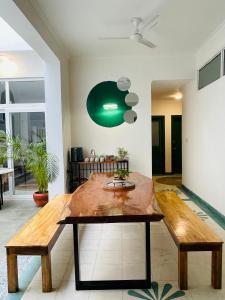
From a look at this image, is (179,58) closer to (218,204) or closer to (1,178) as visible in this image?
(218,204)

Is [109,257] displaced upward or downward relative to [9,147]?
downward

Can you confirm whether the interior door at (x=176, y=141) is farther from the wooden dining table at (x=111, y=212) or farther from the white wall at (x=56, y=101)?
the wooden dining table at (x=111, y=212)

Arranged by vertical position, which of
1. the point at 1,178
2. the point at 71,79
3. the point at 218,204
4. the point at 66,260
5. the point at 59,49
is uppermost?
the point at 59,49

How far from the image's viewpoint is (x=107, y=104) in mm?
5602

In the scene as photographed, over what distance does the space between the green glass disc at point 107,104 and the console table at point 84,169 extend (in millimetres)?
886

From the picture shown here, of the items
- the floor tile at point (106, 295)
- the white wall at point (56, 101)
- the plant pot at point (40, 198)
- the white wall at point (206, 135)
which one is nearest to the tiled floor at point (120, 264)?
the floor tile at point (106, 295)

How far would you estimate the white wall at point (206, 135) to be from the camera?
408 cm

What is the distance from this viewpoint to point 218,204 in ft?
13.8

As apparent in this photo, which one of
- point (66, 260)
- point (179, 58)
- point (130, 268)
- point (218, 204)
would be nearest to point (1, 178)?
point (66, 260)

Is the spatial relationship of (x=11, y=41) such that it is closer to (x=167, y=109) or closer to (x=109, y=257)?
(x=109, y=257)

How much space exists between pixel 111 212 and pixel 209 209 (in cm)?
303

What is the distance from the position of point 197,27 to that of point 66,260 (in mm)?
3940

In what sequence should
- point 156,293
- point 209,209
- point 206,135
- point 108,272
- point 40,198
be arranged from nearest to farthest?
point 156,293, point 108,272, point 209,209, point 206,135, point 40,198

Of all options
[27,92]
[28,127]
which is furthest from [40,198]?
[27,92]
